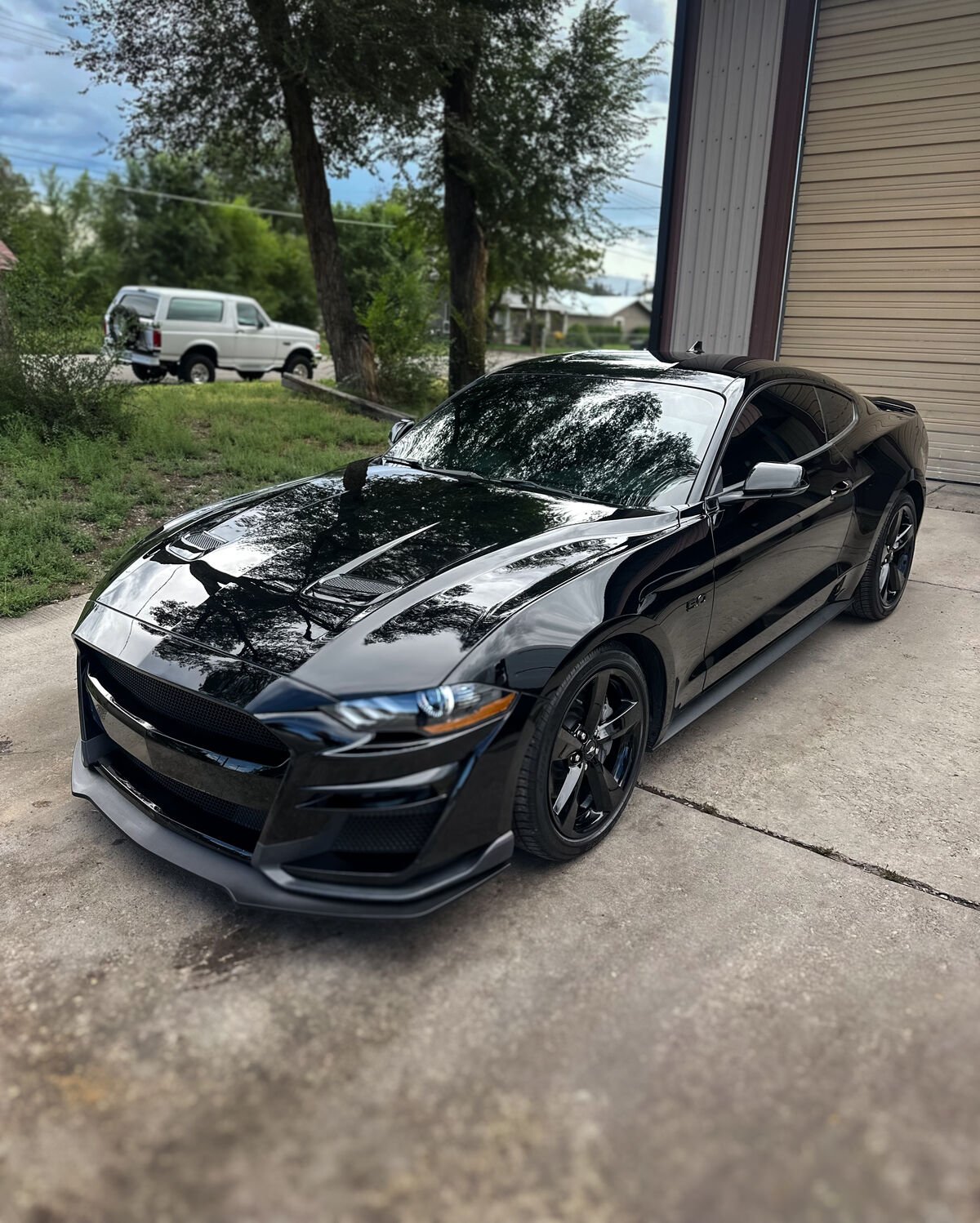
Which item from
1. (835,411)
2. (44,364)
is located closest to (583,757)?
(835,411)

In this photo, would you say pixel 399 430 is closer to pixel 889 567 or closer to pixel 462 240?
pixel 889 567

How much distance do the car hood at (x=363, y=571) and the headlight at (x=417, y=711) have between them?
4cm

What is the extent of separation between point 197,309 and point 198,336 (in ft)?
1.64

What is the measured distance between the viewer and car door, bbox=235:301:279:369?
60.6ft

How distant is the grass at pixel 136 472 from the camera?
561cm

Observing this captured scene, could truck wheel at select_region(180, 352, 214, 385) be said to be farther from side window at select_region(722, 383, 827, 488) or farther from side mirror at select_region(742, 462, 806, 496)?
side mirror at select_region(742, 462, 806, 496)

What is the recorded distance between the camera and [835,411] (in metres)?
4.53

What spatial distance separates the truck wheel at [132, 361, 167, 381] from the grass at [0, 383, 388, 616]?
781cm

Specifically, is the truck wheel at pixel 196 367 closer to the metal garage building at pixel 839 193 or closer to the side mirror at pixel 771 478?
the metal garage building at pixel 839 193

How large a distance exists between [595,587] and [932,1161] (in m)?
1.67

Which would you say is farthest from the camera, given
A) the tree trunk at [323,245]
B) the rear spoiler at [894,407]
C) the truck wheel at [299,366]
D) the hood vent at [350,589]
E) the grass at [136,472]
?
the truck wheel at [299,366]

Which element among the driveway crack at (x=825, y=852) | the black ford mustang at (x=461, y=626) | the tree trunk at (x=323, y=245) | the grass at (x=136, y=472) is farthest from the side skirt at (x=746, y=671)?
the tree trunk at (x=323, y=245)

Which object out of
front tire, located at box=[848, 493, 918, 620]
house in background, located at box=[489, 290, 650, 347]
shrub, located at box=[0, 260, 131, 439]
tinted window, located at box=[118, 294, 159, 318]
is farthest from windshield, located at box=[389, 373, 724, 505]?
house in background, located at box=[489, 290, 650, 347]

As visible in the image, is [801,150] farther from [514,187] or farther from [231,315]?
[231,315]
